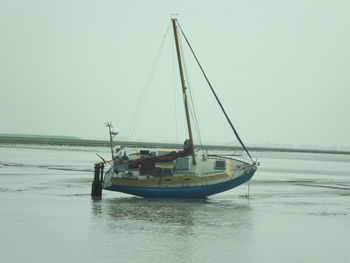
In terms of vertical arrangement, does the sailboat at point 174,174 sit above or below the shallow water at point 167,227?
above

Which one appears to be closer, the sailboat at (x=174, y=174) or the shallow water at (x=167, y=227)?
the shallow water at (x=167, y=227)

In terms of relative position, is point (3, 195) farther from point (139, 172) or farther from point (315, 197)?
point (315, 197)

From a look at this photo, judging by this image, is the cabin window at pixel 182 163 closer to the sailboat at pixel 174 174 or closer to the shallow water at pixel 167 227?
the sailboat at pixel 174 174

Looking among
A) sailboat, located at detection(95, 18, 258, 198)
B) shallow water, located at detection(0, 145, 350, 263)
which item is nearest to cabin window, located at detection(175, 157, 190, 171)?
sailboat, located at detection(95, 18, 258, 198)

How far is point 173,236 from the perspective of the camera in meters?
23.9

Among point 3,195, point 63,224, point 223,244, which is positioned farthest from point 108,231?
point 3,195

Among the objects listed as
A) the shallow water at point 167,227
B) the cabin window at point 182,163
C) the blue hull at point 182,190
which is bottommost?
the shallow water at point 167,227

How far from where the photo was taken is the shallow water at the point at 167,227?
20.3 metres

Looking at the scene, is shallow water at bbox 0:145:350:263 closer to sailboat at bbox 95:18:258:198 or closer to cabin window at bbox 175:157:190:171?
sailboat at bbox 95:18:258:198

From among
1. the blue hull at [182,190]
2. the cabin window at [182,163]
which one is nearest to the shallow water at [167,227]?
the blue hull at [182,190]

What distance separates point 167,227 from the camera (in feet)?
86.0

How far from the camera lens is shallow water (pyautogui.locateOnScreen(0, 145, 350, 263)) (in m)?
20.3

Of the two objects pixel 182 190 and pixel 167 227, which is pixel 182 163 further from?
pixel 167 227

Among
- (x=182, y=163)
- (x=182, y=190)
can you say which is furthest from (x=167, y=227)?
(x=182, y=163)
